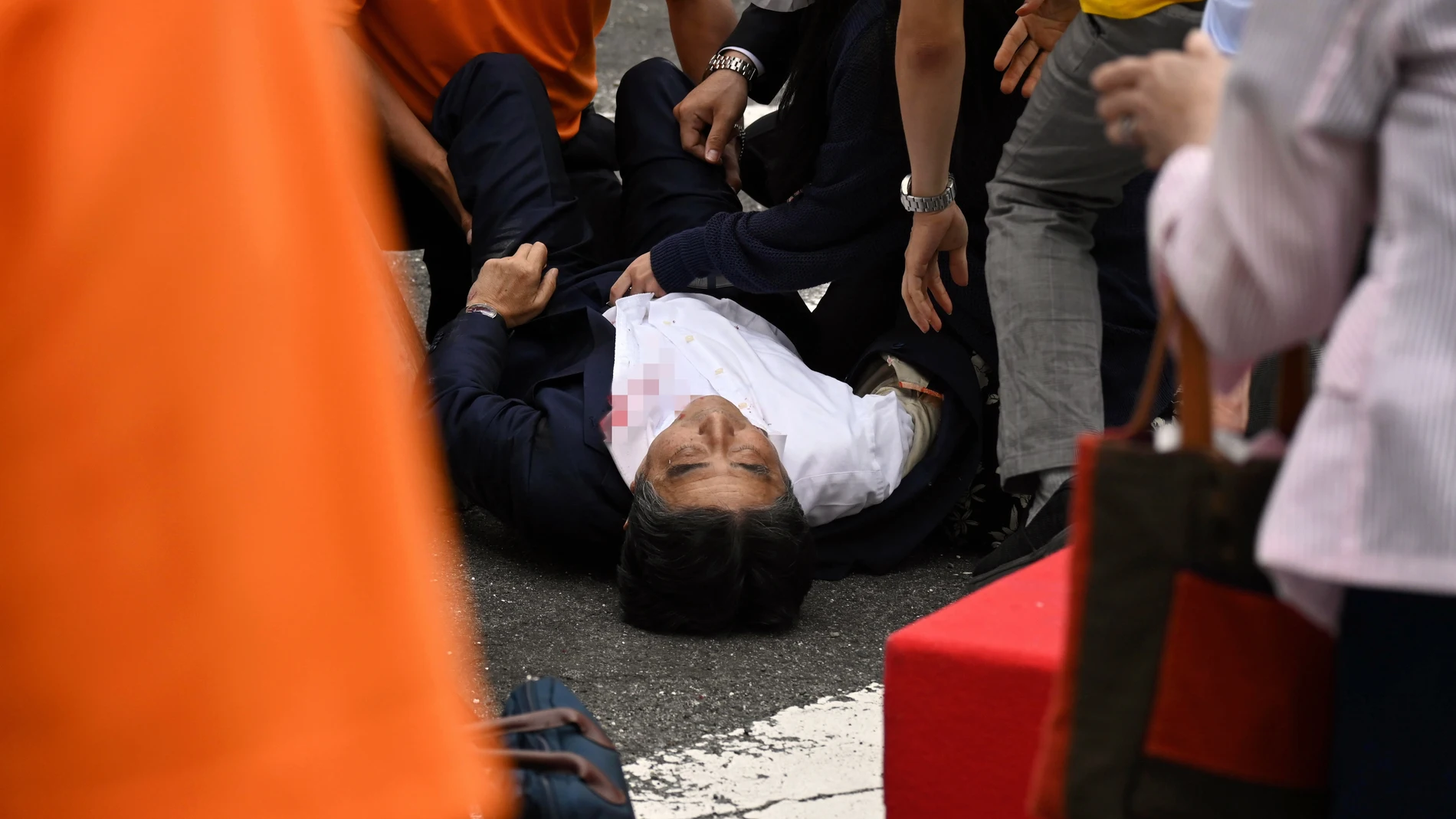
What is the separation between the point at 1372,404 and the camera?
2.76 feet

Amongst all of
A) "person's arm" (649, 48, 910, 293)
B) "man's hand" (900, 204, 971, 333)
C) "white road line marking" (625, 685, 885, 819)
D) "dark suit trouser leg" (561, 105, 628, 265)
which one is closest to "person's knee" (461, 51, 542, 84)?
"dark suit trouser leg" (561, 105, 628, 265)

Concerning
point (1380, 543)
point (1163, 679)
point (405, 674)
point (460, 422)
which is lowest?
point (460, 422)

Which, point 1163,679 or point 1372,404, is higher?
point 1372,404

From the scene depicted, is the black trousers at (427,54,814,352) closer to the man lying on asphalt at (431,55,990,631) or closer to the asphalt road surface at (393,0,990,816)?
the man lying on asphalt at (431,55,990,631)

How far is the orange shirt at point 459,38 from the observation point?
3.60 meters

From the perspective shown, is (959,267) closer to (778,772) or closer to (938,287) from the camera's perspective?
(938,287)

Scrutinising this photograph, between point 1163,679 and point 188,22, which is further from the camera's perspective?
point 1163,679

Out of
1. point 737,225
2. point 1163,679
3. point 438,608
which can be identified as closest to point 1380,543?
point 1163,679

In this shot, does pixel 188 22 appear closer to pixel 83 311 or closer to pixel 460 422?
pixel 83 311

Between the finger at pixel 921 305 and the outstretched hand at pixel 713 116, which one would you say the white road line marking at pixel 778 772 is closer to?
the finger at pixel 921 305

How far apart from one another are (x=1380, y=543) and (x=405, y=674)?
67 centimetres

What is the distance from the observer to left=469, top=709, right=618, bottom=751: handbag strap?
1.55 m

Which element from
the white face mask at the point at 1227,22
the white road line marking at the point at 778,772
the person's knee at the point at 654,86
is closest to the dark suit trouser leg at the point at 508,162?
the person's knee at the point at 654,86

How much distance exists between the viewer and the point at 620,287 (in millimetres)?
3217
